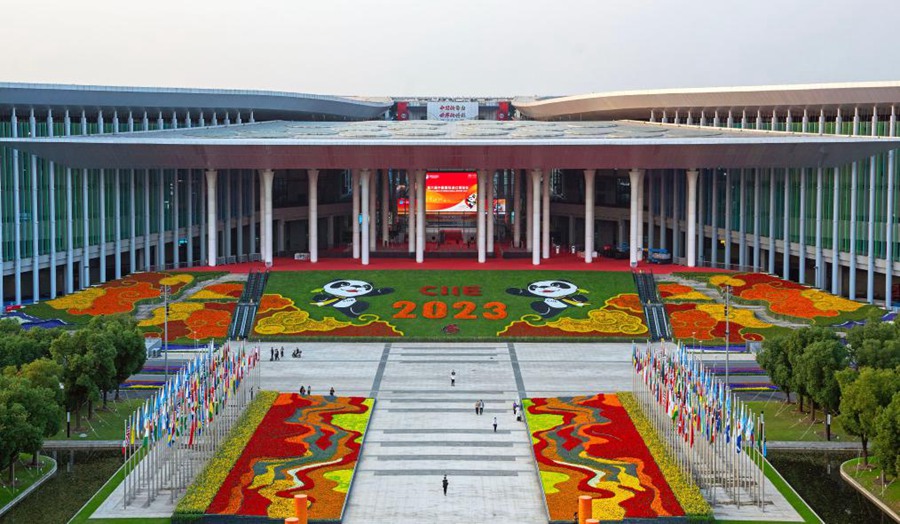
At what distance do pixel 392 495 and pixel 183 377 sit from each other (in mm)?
11916

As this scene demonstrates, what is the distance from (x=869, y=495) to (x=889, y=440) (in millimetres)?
3788

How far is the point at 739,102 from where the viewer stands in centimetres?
10369

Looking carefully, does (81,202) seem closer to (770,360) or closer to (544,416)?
(544,416)

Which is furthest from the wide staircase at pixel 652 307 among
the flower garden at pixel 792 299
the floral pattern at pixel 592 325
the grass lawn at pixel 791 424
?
the grass lawn at pixel 791 424

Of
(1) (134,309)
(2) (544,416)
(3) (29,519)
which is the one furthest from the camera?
(1) (134,309)

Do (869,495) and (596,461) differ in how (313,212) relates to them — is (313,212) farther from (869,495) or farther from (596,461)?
(869,495)

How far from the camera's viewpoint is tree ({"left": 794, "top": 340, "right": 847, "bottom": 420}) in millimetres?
52688

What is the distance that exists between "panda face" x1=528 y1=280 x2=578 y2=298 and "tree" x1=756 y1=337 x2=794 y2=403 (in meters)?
28.0

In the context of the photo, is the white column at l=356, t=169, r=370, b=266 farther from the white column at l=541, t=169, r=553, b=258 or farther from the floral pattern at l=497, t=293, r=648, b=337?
the floral pattern at l=497, t=293, r=648, b=337

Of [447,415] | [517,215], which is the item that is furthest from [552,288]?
[447,415]

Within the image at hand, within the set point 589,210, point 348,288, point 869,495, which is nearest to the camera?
point 869,495

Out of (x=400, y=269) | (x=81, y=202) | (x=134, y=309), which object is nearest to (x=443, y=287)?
(x=400, y=269)

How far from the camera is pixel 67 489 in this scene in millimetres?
46281

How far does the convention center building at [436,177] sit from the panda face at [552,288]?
7066 mm
